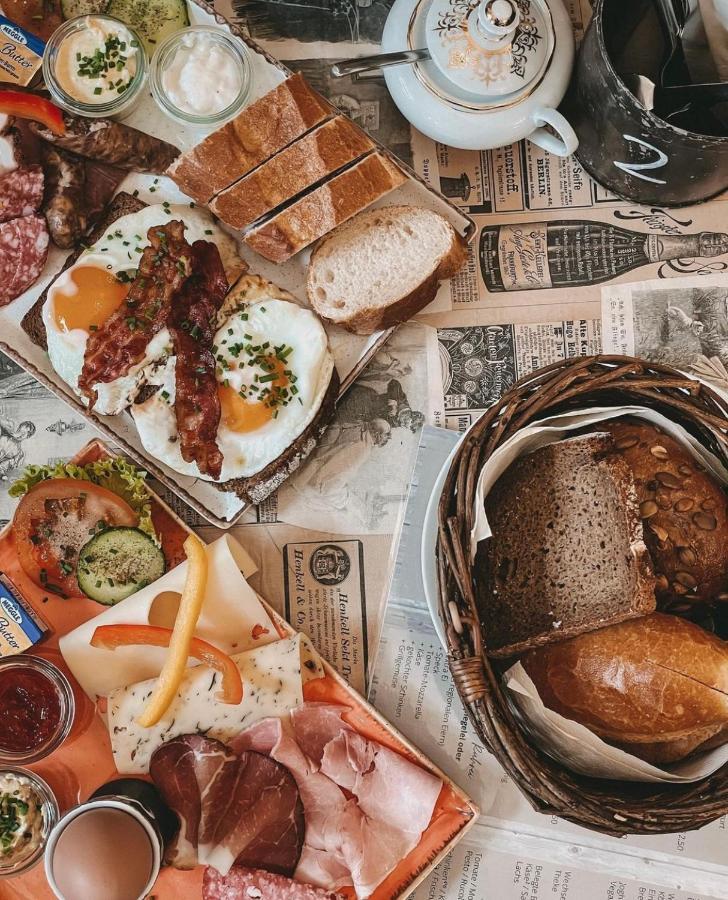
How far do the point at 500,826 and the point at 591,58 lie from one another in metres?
1.49

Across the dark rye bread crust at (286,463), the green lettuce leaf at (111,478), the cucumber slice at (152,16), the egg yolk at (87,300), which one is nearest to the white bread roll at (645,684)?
the dark rye bread crust at (286,463)

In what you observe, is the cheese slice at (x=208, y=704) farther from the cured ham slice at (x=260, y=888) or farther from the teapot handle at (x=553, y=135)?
the teapot handle at (x=553, y=135)

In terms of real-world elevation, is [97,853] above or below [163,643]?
below

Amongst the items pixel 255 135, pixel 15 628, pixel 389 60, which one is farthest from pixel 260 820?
pixel 389 60

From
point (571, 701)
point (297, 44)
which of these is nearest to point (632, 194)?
point (297, 44)

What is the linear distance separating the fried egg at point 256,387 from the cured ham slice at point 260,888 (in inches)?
30.4

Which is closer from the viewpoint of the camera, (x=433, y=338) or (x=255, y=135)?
(x=255, y=135)

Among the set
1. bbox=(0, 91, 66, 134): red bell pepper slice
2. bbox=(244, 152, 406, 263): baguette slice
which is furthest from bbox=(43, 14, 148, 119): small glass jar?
bbox=(244, 152, 406, 263): baguette slice

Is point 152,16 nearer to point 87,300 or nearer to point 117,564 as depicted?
point 87,300

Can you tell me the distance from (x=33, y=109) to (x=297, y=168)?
546 millimetres

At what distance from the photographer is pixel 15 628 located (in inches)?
65.2

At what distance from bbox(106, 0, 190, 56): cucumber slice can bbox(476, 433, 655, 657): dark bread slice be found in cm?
114

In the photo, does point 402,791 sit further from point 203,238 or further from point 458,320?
point 203,238

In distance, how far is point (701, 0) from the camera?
58.1 inches
